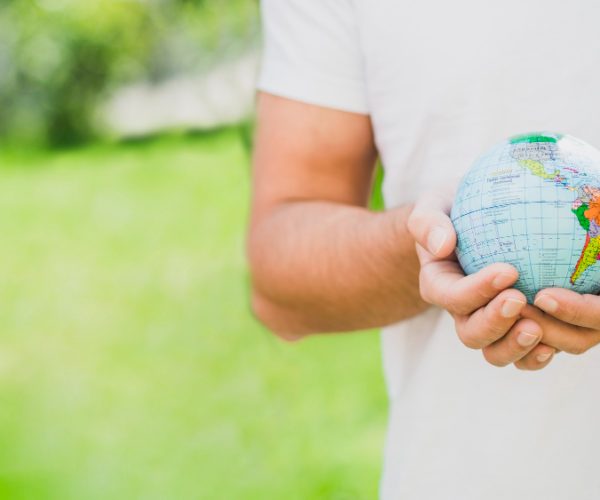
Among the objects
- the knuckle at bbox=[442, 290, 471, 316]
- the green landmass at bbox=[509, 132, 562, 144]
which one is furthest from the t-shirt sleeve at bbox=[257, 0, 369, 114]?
the knuckle at bbox=[442, 290, 471, 316]

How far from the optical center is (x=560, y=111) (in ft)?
5.77

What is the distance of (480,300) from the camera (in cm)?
141

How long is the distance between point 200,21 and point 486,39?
31.8 feet

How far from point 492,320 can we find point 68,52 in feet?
37.3

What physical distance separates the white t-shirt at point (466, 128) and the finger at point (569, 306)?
0.39 m

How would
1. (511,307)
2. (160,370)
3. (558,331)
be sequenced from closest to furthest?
(511,307), (558,331), (160,370)

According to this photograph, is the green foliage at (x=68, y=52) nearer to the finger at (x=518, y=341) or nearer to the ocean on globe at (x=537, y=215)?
the ocean on globe at (x=537, y=215)

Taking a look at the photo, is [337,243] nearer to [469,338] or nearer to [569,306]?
[469,338]

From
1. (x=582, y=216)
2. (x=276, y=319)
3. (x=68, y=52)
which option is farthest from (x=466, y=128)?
(x=68, y=52)

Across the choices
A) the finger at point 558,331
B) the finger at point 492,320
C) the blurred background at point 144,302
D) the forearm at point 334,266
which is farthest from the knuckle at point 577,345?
the blurred background at point 144,302

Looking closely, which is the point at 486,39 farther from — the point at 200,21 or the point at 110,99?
the point at 110,99

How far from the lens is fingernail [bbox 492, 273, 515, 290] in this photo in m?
1.37

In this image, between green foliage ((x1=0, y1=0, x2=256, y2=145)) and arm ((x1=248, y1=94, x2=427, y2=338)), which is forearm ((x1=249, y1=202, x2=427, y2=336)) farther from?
green foliage ((x1=0, y1=0, x2=256, y2=145))

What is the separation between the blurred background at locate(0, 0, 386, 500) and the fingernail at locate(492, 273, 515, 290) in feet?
5.99
